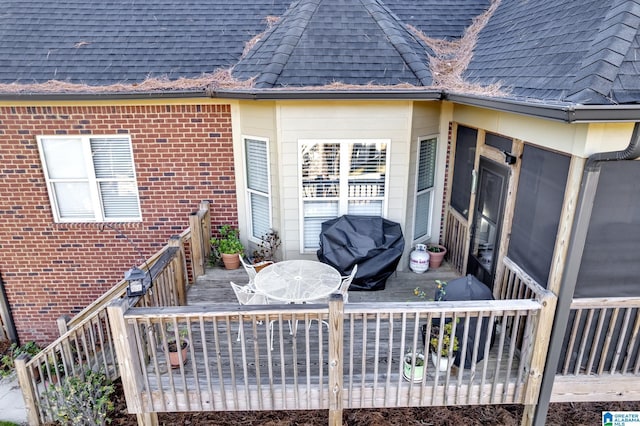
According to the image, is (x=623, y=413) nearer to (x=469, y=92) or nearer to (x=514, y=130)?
(x=514, y=130)

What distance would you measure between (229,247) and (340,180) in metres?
2.10

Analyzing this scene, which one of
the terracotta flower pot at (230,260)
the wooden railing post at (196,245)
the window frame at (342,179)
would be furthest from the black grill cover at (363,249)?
the wooden railing post at (196,245)

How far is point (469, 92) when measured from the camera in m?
4.75

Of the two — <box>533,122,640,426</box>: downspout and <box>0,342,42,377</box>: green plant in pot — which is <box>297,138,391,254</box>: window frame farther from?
<box>0,342,42,377</box>: green plant in pot

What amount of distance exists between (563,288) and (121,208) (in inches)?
257

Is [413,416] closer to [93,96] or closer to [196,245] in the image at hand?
[196,245]

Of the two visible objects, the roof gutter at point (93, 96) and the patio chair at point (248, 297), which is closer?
the patio chair at point (248, 297)

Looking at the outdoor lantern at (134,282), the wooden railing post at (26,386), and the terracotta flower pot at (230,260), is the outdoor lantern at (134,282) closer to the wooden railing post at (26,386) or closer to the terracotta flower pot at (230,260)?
the terracotta flower pot at (230,260)

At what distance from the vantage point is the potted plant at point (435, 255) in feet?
20.9

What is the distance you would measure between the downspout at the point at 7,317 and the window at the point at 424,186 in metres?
7.45

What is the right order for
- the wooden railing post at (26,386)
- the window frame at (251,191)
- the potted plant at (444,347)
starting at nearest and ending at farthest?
1. the potted plant at (444,347)
2. the wooden railing post at (26,386)
3. the window frame at (251,191)

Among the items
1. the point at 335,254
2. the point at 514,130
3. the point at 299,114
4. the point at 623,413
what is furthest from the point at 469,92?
the point at 623,413

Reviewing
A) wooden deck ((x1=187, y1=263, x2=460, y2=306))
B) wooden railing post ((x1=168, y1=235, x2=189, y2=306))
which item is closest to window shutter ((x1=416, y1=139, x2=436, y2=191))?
wooden deck ((x1=187, y1=263, x2=460, y2=306))

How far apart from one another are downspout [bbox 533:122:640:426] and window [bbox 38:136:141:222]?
20.4 ft
